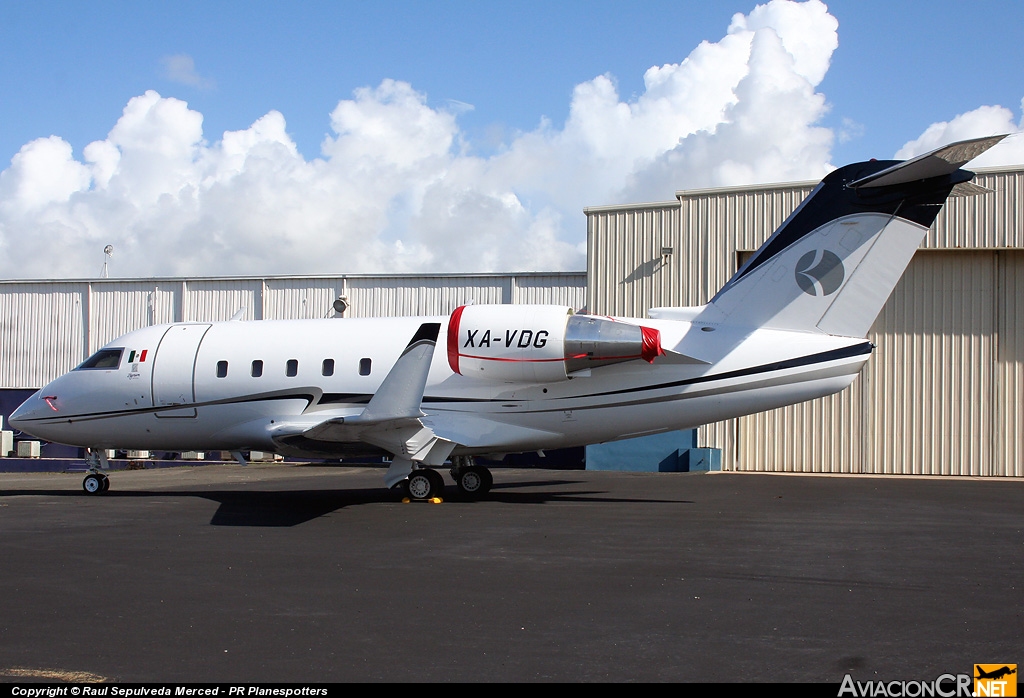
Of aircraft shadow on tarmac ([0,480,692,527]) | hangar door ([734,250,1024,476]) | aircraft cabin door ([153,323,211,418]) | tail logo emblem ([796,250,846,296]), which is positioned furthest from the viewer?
hangar door ([734,250,1024,476])

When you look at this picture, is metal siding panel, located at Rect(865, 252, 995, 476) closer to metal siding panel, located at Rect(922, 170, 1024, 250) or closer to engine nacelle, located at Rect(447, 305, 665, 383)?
metal siding panel, located at Rect(922, 170, 1024, 250)

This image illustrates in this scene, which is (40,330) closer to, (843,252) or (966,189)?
(843,252)

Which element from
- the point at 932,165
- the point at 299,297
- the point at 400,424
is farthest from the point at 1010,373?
the point at 299,297

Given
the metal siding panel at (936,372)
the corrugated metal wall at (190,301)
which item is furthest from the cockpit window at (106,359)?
the metal siding panel at (936,372)

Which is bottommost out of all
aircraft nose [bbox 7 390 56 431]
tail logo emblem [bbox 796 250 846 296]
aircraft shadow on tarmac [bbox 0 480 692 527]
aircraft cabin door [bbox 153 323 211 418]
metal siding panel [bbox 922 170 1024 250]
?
aircraft shadow on tarmac [bbox 0 480 692 527]

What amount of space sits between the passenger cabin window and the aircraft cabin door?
3.11ft

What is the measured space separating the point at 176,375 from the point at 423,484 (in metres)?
5.67

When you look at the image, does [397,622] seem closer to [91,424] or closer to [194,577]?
[194,577]

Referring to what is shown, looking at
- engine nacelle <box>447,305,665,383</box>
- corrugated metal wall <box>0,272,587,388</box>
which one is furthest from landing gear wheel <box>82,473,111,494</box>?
corrugated metal wall <box>0,272,587,388</box>

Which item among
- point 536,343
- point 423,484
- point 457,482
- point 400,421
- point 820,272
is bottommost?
point 457,482

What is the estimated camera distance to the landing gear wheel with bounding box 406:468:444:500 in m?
16.5

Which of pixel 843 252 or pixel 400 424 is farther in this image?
pixel 843 252

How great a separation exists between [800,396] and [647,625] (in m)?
9.46

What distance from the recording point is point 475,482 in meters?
17.7
